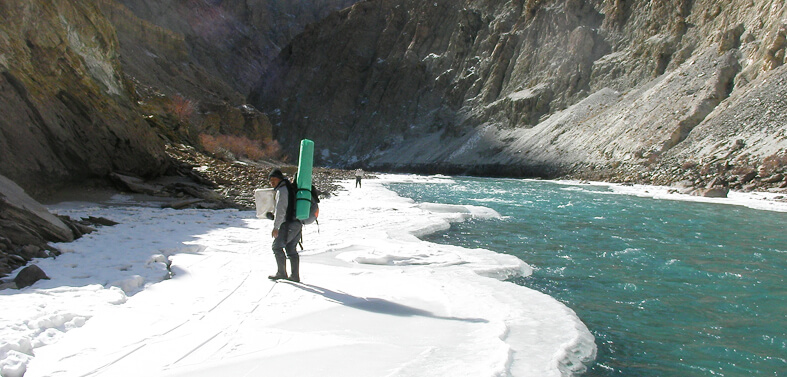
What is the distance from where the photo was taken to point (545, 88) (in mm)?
59531

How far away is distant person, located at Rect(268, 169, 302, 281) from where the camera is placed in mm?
5438

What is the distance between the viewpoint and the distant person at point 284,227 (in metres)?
5.44

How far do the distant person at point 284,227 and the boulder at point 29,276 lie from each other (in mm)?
2331

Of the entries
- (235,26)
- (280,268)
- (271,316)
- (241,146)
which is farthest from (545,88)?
(235,26)

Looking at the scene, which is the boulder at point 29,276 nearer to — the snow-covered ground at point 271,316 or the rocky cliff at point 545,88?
the snow-covered ground at point 271,316

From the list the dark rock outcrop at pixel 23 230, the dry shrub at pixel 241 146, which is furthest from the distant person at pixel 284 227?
the dry shrub at pixel 241 146

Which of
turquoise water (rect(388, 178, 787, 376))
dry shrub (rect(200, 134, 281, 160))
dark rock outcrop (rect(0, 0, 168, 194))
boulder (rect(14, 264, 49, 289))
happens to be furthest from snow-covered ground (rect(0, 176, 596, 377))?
dry shrub (rect(200, 134, 281, 160))

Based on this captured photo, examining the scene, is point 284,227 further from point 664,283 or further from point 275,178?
point 664,283

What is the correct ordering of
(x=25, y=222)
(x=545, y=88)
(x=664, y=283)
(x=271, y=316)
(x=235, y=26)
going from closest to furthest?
1. (x=271, y=316)
2. (x=25, y=222)
3. (x=664, y=283)
4. (x=545, y=88)
5. (x=235, y=26)

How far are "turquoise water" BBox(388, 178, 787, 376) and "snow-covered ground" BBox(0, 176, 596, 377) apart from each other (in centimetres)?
56

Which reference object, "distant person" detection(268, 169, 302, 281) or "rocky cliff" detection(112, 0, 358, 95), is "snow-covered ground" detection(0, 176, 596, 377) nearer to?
"distant person" detection(268, 169, 302, 281)

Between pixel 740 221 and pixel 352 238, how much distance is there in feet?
39.8

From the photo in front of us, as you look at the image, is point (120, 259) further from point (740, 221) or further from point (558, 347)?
point (740, 221)

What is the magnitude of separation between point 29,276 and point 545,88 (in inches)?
2414
